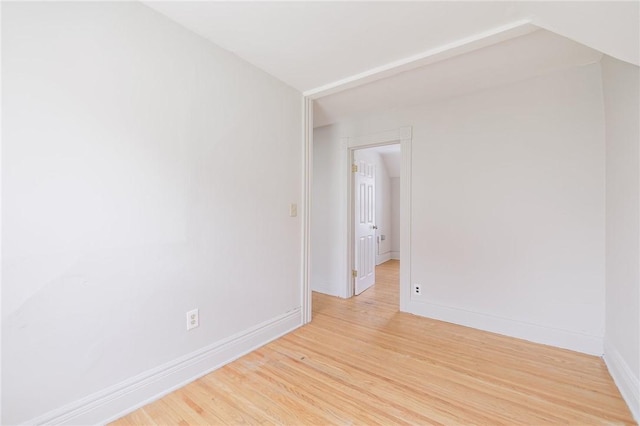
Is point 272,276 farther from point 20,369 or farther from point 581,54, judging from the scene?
point 581,54

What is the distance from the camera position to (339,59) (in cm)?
205

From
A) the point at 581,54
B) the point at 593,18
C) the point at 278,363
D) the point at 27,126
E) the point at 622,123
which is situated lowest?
the point at 278,363

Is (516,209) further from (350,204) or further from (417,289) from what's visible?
(350,204)

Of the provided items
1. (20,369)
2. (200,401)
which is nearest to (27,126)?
(20,369)

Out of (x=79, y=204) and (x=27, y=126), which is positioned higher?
(x=27, y=126)

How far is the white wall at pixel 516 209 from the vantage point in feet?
6.86

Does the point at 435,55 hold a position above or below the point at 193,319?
above

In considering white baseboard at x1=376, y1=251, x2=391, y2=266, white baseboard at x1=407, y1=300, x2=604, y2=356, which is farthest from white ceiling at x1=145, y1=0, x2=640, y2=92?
white baseboard at x1=376, y1=251, x2=391, y2=266

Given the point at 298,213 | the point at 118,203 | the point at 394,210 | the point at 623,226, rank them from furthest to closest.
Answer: the point at 394,210 → the point at 298,213 → the point at 623,226 → the point at 118,203

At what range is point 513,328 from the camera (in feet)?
7.78

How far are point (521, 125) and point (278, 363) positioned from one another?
2837 mm

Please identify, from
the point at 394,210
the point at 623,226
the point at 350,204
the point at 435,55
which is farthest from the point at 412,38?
the point at 394,210

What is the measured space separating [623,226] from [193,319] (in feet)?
9.31

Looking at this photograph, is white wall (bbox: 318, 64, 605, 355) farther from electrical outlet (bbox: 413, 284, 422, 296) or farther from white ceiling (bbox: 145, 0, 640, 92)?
white ceiling (bbox: 145, 0, 640, 92)
